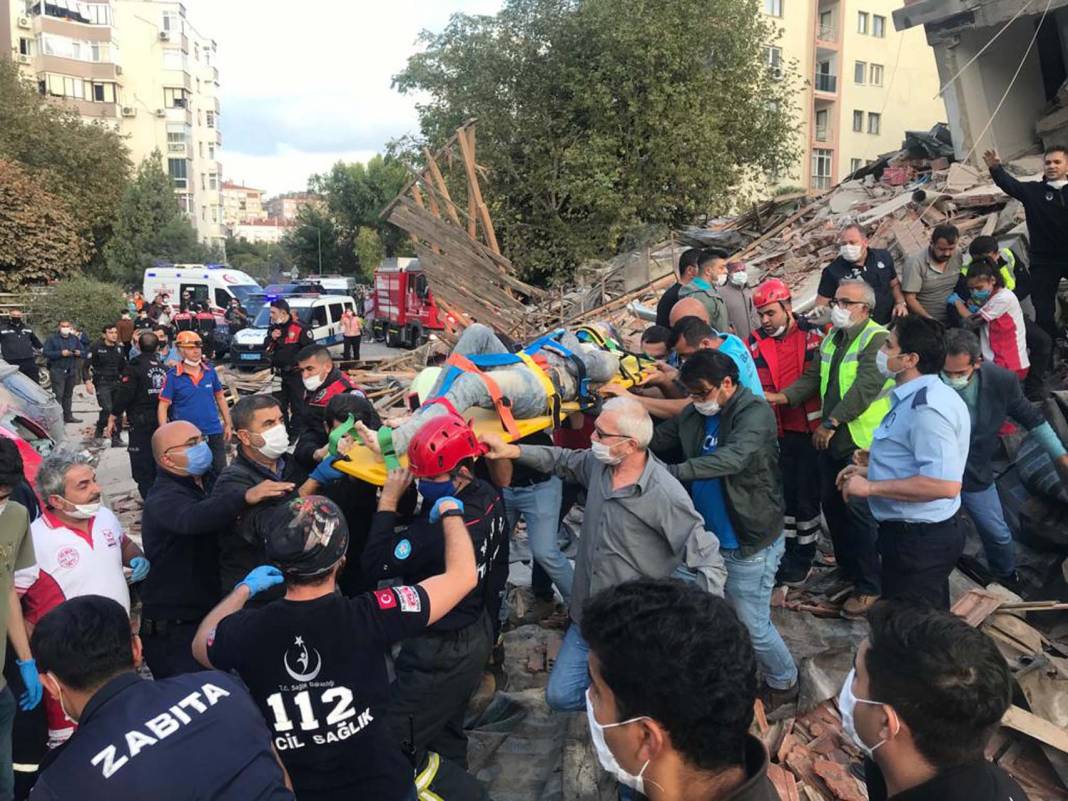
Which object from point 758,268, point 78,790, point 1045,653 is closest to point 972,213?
point 758,268

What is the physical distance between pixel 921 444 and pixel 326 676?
285 cm

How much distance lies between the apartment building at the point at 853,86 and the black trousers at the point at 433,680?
1512 inches

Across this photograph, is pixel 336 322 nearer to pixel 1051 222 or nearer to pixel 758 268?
pixel 758 268

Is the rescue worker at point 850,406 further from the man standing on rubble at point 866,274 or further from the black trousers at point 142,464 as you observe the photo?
the black trousers at point 142,464

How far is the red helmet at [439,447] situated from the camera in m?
3.22

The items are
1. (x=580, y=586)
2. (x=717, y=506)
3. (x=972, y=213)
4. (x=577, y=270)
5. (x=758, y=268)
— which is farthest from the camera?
(x=577, y=270)

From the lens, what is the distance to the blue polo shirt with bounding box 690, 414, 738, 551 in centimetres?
430

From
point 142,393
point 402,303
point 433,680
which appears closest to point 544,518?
point 433,680

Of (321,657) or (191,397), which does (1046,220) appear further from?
(191,397)

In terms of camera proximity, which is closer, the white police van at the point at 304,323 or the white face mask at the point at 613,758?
the white face mask at the point at 613,758

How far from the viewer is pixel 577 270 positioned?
67.7 ft

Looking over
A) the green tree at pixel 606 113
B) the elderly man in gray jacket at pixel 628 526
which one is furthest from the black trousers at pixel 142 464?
the green tree at pixel 606 113

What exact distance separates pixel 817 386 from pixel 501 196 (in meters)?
17.1

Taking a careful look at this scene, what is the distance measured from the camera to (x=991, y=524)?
17.0 ft
